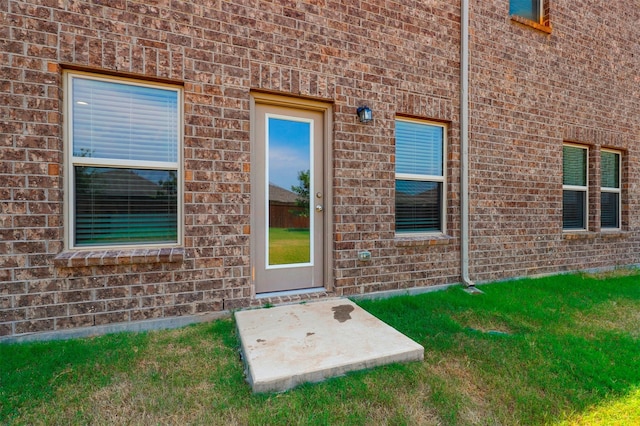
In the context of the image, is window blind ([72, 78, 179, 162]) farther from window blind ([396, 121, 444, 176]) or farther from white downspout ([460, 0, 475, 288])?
white downspout ([460, 0, 475, 288])

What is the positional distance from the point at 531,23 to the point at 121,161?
606 centimetres

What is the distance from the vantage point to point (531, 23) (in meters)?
4.90

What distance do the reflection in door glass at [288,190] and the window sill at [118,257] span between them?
1.03 meters

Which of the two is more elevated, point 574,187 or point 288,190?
point 574,187

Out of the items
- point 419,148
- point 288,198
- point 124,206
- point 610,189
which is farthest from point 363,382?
point 610,189

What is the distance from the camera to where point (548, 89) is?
5078 mm

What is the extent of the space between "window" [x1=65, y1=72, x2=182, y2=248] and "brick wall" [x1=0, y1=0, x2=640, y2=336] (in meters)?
0.14

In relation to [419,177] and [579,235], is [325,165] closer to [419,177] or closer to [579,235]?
[419,177]

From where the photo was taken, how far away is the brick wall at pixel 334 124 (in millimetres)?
2641

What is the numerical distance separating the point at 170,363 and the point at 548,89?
6.36m

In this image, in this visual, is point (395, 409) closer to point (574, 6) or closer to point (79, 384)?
point (79, 384)

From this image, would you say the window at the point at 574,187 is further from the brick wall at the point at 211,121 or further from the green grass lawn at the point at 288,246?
the green grass lawn at the point at 288,246

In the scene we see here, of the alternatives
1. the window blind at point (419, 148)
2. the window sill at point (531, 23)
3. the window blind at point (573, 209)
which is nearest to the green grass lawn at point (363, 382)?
the window blind at point (419, 148)

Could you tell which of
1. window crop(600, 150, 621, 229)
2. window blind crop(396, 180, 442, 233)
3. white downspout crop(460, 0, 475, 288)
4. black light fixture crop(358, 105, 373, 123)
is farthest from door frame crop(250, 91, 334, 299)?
window crop(600, 150, 621, 229)
